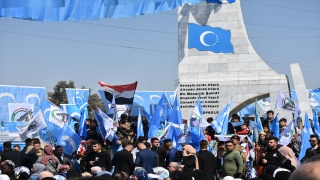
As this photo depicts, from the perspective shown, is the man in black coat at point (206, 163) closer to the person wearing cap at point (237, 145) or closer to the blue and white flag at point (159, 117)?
the person wearing cap at point (237, 145)

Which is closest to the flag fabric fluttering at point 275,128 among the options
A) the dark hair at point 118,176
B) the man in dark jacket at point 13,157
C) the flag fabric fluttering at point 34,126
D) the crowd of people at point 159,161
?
the crowd of people at point 159,161

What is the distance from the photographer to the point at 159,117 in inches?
704

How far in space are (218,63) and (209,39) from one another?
1049 mm

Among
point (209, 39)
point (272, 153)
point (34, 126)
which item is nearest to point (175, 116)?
point (34, 126)

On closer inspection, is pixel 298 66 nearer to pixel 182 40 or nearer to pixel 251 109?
pixel 182 40

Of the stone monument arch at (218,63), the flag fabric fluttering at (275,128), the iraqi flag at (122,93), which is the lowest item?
the flag fabric fluttering at (275,128)

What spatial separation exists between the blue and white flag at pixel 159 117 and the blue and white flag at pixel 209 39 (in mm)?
6531

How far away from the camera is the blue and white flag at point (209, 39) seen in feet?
81.6

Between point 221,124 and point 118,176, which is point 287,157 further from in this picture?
point 221,124

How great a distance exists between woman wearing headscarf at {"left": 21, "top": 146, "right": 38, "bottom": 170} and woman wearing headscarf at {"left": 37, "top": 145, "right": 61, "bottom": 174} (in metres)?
1.04

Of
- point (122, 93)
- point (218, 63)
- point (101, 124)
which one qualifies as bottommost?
point (101, 124)

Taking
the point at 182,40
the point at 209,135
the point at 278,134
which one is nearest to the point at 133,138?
the point at 209,135

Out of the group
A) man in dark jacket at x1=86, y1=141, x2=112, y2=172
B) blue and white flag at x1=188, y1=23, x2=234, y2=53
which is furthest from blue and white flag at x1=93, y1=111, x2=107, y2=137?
blue and white flag at x1=188, y1=23, x2=234, y2=53

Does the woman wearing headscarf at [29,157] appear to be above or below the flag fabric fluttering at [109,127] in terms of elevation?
below
